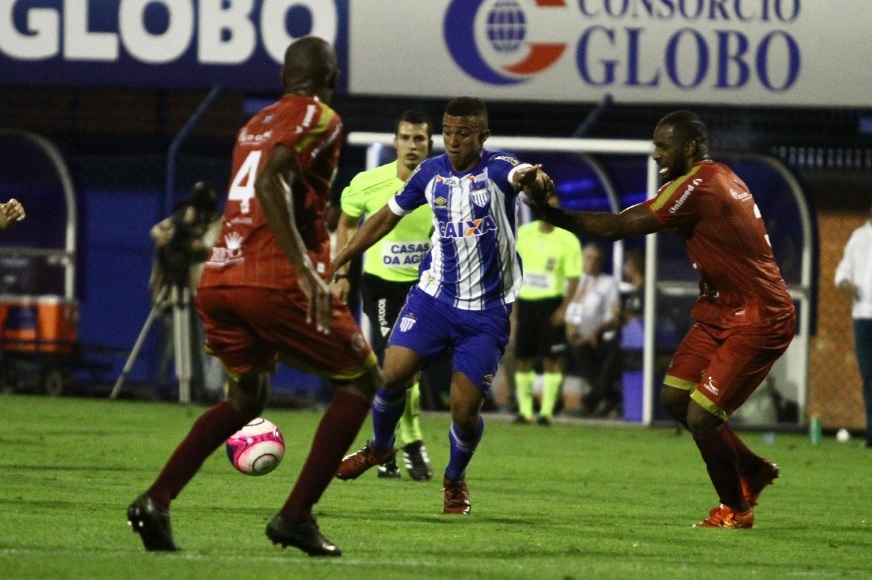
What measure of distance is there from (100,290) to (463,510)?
10.8 meters

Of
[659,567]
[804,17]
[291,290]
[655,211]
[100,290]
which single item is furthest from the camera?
[100,290]

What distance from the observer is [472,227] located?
8750 millimetres

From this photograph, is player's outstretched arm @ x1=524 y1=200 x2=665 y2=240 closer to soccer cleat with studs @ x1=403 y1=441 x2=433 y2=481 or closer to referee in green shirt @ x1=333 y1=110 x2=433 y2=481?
referee in green shirt @ x1=333 y1=110 x2=433 y2=481

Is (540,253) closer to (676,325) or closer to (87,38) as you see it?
(676,325)

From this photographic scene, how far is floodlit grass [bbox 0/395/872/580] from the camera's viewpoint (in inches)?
258

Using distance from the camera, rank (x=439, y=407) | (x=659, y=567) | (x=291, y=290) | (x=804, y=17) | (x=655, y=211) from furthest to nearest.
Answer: (x=439, y=407)
(x=804, y=17)
(x=655, y=211)
(x=659, y=567)
(x=291, y=290)

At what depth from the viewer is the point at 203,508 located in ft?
27.9

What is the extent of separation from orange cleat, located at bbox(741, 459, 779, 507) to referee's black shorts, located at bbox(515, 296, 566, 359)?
7734 millimetres

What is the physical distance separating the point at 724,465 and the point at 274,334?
117 inches

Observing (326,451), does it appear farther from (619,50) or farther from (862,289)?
(619,50)

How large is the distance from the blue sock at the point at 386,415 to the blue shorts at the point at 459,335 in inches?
16.5

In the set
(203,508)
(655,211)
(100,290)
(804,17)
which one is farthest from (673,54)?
(203,508)

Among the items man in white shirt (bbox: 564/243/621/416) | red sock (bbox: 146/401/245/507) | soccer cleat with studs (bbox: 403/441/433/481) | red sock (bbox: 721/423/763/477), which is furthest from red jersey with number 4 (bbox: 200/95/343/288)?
man in white shirt (bbox: 564/243/621/416)

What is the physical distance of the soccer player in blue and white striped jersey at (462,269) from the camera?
8711 mm
